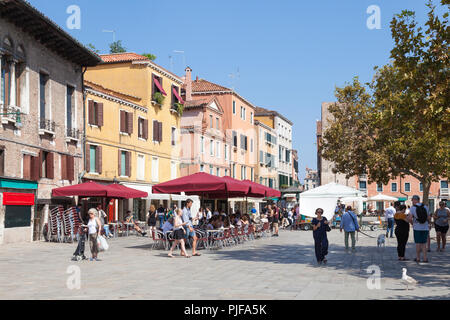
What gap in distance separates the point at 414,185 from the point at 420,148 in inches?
2100

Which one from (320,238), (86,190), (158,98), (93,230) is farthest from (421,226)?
(158,98)

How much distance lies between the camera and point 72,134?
2952 cm

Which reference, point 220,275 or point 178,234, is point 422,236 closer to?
point 220,275

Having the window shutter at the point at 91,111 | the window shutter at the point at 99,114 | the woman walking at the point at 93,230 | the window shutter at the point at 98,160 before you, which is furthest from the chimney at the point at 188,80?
the woman walking at the point at 93,230

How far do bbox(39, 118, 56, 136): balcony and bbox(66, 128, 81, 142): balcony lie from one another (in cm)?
189

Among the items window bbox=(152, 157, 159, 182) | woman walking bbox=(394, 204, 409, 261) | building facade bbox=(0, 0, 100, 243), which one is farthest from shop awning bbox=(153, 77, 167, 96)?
woman walking bbox=(394, 204, 409, 261)

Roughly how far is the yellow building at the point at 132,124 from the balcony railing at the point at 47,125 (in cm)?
586

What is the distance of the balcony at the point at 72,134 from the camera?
2906 cm

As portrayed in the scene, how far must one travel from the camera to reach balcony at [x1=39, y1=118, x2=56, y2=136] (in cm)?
2588

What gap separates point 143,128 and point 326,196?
16.7 metres

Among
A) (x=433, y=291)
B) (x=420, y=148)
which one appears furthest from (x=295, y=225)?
(x=433, y=291)

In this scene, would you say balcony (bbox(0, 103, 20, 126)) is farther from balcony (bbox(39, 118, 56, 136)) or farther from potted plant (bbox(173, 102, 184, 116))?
potted plant (bbox(173, 102, 184, 116))

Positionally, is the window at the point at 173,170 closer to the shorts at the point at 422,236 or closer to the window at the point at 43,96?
the window at the point at 43,96

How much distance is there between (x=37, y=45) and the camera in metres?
26.0
